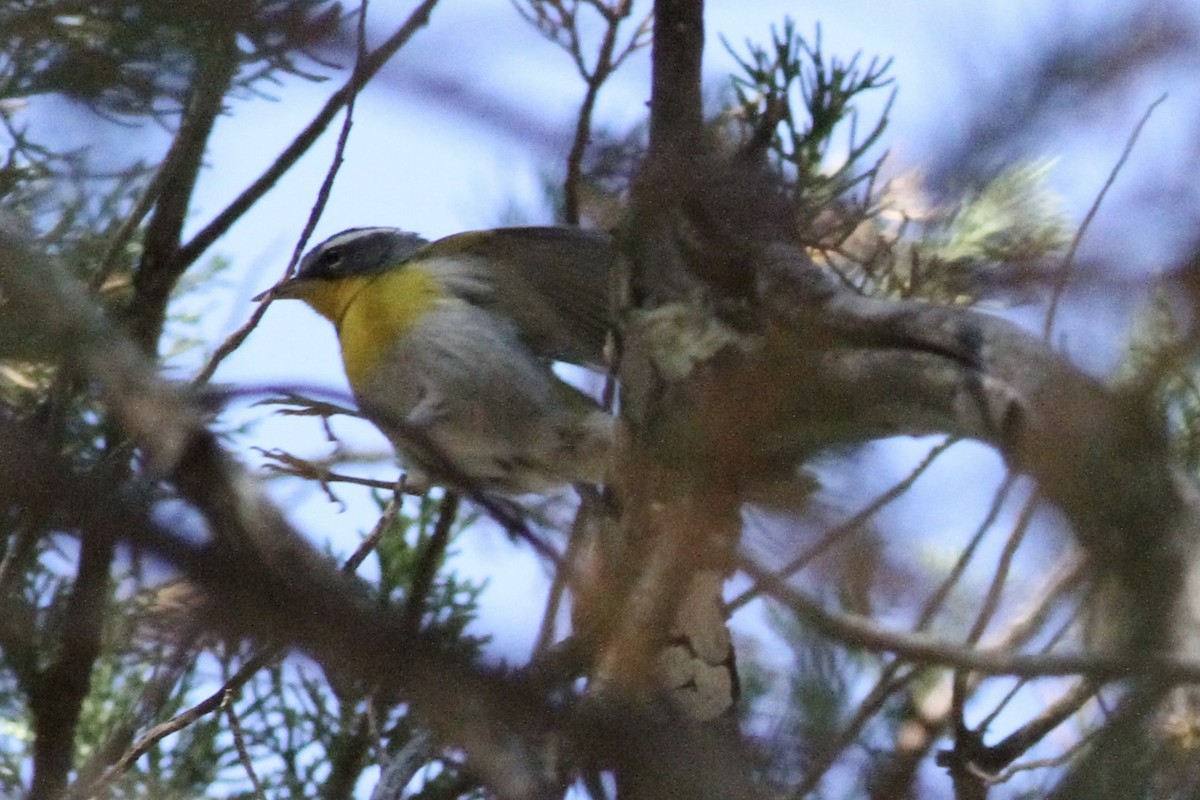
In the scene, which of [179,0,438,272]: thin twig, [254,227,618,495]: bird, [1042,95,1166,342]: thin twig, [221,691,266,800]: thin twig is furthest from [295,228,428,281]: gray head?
[1042,95,1166,342]: thin twig

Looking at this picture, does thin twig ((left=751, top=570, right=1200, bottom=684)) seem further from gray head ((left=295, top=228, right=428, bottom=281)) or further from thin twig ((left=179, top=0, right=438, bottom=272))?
gray head ((left=295, top=228, right=428, bottom=281))

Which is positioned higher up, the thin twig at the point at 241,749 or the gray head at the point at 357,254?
the gray head at the point at 357,254

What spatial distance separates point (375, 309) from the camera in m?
3.75

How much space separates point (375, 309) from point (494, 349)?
0.34 metres

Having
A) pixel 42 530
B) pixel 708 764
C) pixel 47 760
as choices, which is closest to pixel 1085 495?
pixel 708 764

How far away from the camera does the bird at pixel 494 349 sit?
11.4ft

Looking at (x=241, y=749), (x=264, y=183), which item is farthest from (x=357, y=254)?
(x=241, y=749)

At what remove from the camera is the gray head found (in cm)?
402

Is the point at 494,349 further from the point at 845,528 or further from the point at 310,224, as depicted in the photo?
the point at 845,528

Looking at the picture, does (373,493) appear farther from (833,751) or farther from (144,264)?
(833,751)

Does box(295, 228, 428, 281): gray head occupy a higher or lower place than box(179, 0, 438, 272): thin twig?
higher

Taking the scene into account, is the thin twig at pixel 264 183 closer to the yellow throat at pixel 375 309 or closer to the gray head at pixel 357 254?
the yellow throat at pixel 375 309

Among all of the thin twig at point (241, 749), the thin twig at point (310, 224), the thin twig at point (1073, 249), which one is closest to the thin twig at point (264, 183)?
the thin twig at point (310, 224)

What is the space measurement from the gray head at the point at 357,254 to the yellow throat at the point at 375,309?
6 cm
